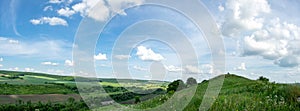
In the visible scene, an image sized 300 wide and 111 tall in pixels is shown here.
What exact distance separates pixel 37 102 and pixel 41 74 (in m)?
61.3

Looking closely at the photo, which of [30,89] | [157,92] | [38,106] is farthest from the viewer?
[30,89]

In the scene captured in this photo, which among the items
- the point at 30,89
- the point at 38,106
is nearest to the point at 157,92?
the point at 38,106

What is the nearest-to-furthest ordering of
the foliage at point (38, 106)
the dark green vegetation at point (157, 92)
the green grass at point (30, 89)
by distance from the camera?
the dark green vegetation at point (157, 92)
the foliage at point (38, 106)
the green grass at point (30, 89)

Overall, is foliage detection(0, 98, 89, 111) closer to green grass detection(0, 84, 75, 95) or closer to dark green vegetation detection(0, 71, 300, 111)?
dark green vegetation detection(0, 71, 300, 111)

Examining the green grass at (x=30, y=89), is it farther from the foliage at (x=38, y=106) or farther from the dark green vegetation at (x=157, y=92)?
the foliage at (x=38, y=106)

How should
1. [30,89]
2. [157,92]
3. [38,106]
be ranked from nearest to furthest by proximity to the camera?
[157,92]
[38,106]
[30,89]

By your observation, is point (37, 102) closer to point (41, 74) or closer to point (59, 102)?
point (59, 102)

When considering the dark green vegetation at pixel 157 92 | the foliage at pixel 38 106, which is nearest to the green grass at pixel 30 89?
the dark green vegetation at pixel 157 92

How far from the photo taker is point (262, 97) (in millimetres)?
14250

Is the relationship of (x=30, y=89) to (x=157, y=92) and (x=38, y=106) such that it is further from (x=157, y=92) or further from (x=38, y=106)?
(x=157, y=92)

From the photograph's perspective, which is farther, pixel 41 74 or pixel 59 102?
pixel 41 74

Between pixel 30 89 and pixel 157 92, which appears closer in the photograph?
pixel 157 92

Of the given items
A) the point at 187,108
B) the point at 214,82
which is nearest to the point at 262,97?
the point at 187,108

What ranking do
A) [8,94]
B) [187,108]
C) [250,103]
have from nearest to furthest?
[250,103] < [187,108] < [8,94]
